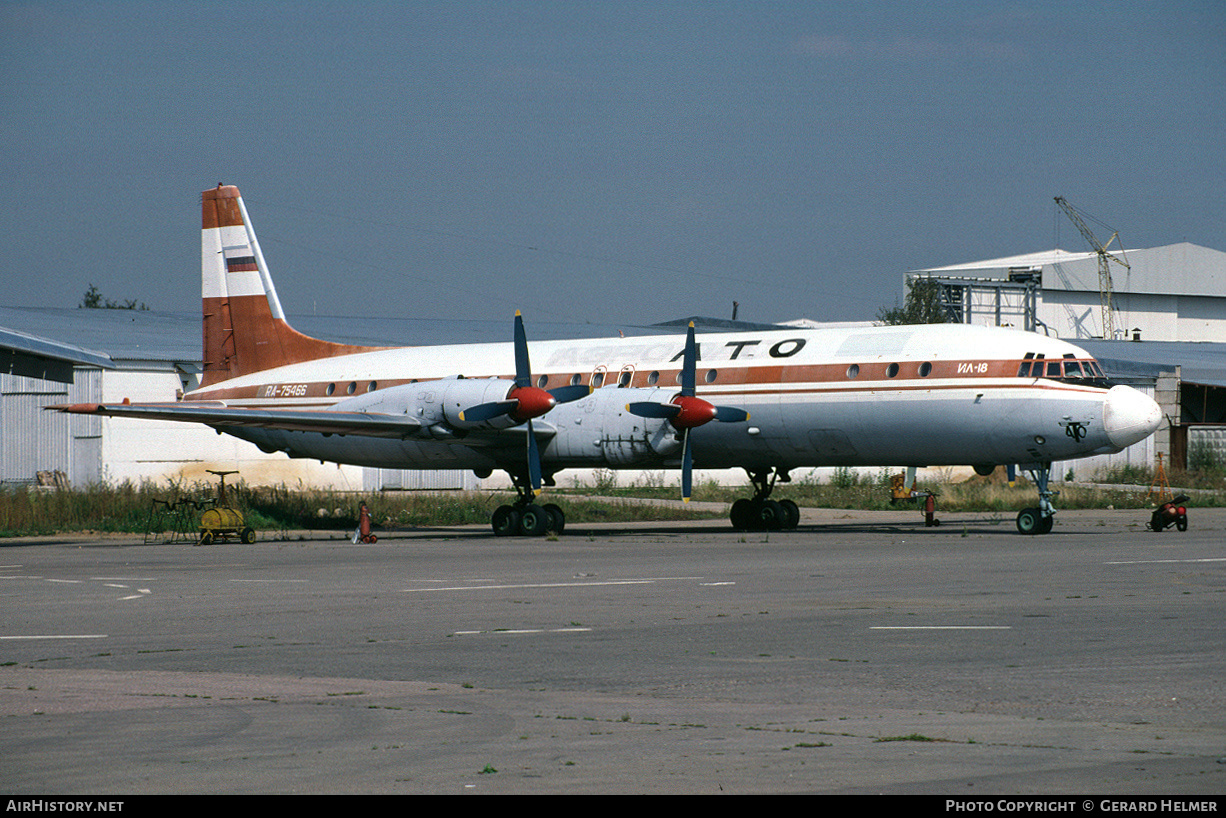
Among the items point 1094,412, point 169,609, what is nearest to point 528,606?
point 169,609

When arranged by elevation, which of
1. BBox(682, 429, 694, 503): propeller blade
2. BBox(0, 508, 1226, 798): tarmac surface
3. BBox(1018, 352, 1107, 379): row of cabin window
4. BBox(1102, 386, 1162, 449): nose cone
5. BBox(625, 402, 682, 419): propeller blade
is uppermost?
BBox(1018, 352, 1107, 379): row of cabin window

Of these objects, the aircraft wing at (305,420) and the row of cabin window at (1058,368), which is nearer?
the row of cabin window at (1058,368)

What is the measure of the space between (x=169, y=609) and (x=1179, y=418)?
5542 cm

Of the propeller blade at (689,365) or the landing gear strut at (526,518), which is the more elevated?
the propeller blade at (689,365)

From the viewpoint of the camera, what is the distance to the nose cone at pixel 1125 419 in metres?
26.0

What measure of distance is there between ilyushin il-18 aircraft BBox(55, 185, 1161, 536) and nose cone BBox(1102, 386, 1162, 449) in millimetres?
29

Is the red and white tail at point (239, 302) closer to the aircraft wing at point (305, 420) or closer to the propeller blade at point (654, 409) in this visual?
the aircraft wing at point (305, 420)

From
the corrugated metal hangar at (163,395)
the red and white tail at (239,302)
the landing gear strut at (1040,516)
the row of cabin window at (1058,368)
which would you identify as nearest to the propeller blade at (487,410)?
the corrugated metal hangar at (163,395)

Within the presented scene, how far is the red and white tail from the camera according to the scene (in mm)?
38562

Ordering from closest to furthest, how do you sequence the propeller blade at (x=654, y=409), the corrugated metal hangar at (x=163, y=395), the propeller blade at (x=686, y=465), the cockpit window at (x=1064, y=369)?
the cockpit window at (x=1064, y=369), the propeller blade at (x=686, y=465), the propeller blade at (x=654, y=409), the corrugated metal hangar at (x=163, y=395)

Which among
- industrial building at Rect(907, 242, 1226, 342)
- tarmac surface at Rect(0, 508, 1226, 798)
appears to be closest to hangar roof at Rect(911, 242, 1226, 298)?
industrial building at Rect(907, 242, 1226, 342)

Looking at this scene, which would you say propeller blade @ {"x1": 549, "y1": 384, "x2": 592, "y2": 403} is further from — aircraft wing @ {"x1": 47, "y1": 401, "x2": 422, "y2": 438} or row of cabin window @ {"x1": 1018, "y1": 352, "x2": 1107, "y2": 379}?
row of cabin window @ {"x1": 1018, "y1": 352, "x2": 1107, "y2": 379}

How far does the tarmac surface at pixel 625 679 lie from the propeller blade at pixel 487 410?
30.7 feet
